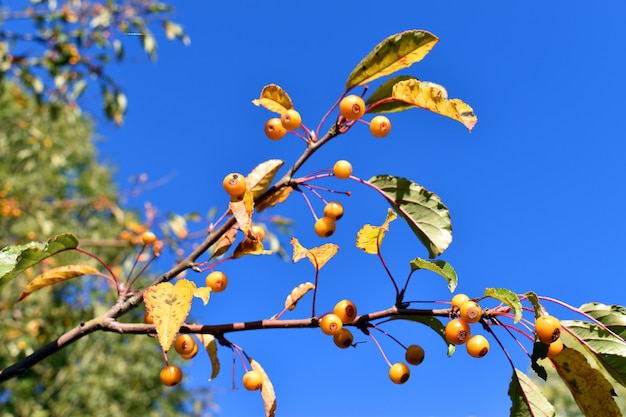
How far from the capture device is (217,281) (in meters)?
1.27

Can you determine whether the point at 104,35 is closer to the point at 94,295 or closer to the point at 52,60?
the point at 52,60

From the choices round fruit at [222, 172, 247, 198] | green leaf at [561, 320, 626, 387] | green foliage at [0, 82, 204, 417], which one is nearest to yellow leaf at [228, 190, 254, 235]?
round fruit at [222, 172, 247, 198]

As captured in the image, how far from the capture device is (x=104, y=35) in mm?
4930

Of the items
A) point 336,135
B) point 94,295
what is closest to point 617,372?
point 336,135

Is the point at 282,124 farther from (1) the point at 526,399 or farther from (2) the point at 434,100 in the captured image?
(1) the point at 526,399

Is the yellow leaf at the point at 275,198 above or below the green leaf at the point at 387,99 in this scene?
below

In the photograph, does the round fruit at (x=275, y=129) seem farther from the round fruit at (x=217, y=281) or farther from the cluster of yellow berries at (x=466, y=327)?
the cluster of yellow berries at (x=466, y=327)

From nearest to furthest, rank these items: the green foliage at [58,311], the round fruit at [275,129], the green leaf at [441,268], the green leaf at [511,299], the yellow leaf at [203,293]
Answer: the green leaf at [511,299] < the green leaf at [441,268] < the yellow leaf at [203,293] < the round fruit at [275,129] < the green foliage at [58,311]

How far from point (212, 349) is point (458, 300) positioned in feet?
2.23

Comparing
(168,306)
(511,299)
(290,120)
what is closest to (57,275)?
(168,306)

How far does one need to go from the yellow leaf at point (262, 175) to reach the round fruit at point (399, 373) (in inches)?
20.6

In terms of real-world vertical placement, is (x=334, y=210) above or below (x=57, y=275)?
above

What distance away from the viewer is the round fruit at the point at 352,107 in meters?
1.13

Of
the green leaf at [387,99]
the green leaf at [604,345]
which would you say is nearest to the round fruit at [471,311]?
the green leaf at [604,345]
